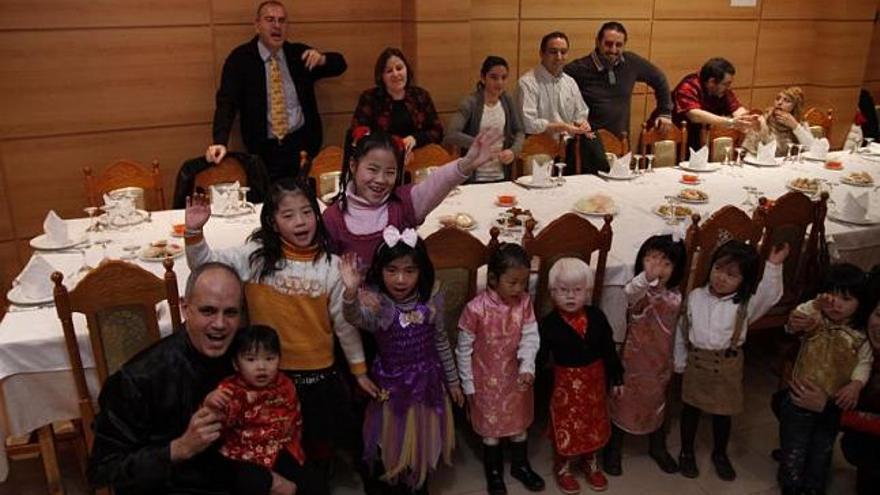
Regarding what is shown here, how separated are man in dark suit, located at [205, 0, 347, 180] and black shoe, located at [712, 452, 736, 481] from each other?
3.24 metres

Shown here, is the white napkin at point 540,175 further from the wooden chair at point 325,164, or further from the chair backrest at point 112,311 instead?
the chair backrest at point 112,311

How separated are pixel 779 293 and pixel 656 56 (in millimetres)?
4298

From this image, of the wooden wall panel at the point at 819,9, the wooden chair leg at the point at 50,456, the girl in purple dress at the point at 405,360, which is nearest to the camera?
the girl in purple dress at the point at 405,360

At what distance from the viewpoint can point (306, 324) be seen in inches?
102

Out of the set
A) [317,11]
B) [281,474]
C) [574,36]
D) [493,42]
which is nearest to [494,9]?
[493,42]

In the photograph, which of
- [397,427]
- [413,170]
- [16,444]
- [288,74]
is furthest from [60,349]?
[288,74]

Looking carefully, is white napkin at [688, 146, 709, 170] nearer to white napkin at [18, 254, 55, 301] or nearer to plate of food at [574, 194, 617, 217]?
plate of food at [574, 194, 617, 217]

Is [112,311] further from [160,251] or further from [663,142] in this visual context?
[663,142]

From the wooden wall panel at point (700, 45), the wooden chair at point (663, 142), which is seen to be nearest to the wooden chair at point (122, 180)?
the wooden chair at point (663, 142)

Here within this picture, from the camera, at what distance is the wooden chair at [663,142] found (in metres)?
5.28

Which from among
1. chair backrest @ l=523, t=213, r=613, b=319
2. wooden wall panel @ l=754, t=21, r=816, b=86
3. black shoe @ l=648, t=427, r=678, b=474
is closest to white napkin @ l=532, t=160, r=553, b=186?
chair backrest @ l=523, t=213, r=613, b=319

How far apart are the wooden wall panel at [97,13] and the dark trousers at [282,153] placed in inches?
38.2

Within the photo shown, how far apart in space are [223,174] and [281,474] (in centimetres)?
235

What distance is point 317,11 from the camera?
213 inches
